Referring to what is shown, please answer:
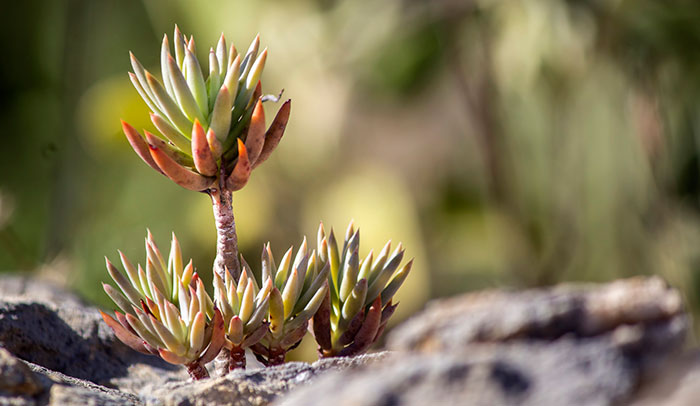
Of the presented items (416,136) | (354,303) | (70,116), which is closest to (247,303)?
(354,303)

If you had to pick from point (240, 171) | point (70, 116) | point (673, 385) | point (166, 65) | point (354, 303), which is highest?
point (70, 116)

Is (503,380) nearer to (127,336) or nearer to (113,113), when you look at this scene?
(127,336)

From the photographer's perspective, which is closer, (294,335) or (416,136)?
(294,335)

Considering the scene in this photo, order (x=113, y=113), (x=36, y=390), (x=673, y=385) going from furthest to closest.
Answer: (x=113, y=113), (x=36, y=390), (x=673, y=385)

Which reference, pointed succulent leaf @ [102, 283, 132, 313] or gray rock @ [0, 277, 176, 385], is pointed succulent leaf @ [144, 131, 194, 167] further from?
gray rock @ [0, 277, 176, 385]

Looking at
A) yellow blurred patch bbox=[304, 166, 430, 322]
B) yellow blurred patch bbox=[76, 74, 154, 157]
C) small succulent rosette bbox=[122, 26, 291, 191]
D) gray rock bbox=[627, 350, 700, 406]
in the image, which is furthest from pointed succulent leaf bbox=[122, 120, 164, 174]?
yellow blurred patch bbox=[304, 166, 430, 322]

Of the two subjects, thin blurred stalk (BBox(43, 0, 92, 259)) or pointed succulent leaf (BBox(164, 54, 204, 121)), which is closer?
pointed succulent leaf (BBox(164, 54, 204, 121))

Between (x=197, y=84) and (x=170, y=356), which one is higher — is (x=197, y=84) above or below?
above
